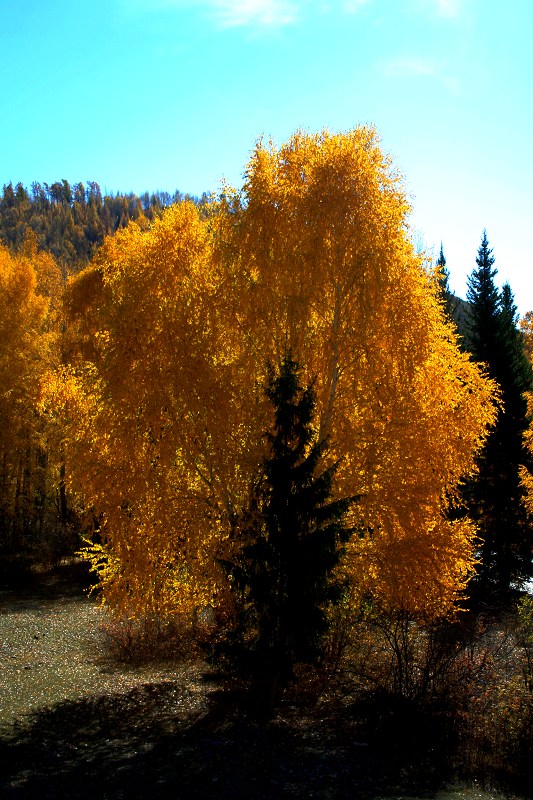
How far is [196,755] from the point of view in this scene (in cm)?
872

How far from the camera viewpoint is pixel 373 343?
36.4 ft

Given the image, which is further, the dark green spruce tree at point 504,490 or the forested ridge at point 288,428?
the dark green spruce tree at point 504,490

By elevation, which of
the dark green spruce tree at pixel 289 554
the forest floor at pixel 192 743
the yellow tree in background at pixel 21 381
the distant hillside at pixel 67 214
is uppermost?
the distant hillside at pixel 67 214

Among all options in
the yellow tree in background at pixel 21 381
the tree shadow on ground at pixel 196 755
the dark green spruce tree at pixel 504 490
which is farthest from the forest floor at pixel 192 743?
the dark green spruce tree at pixel 504 490

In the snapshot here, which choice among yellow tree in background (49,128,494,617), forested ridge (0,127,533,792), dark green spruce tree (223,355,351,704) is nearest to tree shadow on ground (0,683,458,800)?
forested ridge (0,127,533,792)

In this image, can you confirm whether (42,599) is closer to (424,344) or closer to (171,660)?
(171,660)

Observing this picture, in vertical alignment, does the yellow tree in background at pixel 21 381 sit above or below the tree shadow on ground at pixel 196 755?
above

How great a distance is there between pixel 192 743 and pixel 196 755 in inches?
17.3

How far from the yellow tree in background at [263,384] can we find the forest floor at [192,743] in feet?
5.53

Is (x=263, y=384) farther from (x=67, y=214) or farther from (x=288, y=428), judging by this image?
(x=67, y=214)

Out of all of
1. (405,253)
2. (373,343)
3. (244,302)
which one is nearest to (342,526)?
(373,343)

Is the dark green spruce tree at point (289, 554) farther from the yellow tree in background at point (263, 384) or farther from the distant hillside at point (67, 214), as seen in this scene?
the distant hillside at point (67, 214)

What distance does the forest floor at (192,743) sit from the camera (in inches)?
310

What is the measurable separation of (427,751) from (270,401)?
5472mm
